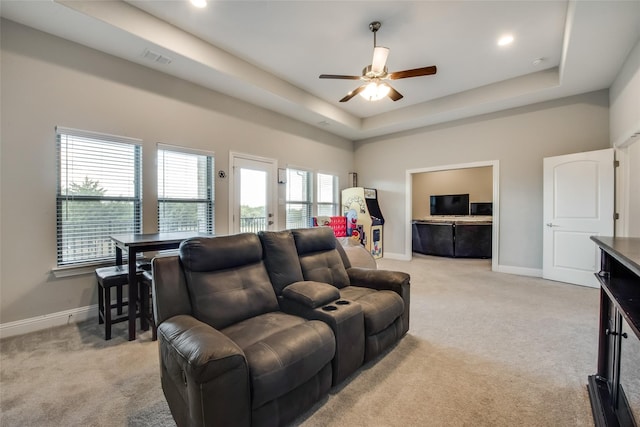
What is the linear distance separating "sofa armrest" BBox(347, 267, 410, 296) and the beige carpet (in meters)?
0.51

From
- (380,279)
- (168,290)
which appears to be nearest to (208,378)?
(168,290)

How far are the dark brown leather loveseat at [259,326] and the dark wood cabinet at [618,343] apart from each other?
48.7 inches

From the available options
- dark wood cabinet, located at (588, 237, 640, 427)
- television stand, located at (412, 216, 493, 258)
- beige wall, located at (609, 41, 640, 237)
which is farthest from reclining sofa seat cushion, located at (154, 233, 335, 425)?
television stand, located at (412, 216, 493, 258)

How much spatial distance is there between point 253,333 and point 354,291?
1.11 m

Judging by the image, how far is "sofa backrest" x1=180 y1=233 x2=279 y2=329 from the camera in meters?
1.76

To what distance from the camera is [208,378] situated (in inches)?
45.0

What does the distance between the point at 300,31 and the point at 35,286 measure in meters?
3.93

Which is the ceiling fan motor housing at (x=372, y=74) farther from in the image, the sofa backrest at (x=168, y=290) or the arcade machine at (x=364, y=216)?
the arcade machine at (x=364, y=216)

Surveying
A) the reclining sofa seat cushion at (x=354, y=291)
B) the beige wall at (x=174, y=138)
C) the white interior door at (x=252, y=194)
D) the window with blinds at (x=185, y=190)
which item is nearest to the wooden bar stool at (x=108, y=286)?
the beige wall at (x=174, y=138)

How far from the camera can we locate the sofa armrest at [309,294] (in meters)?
1.91

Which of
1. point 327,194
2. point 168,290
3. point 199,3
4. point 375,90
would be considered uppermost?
point 199,3

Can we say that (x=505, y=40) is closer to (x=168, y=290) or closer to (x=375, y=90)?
(x=375, y=90)

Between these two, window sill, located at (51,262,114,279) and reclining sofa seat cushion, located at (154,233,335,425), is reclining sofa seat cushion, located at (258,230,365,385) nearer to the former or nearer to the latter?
reclining sofa seat cushion, located at (154,233,335,425)

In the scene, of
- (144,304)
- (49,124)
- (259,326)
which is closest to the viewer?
(259,326)
